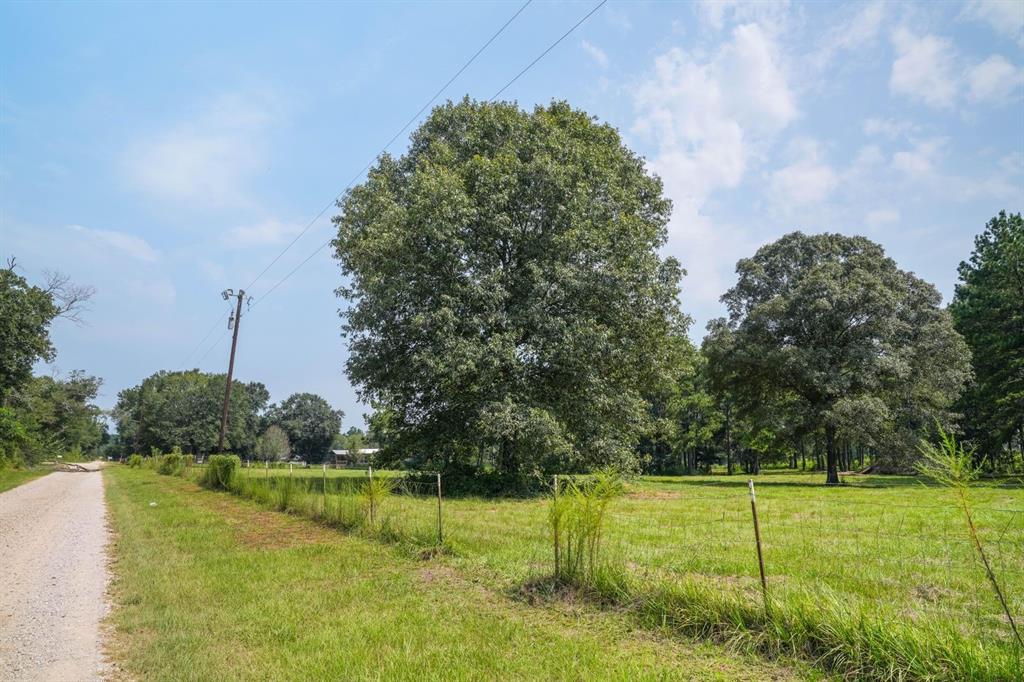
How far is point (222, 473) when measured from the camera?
22922mm

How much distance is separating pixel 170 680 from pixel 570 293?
54.3 feet

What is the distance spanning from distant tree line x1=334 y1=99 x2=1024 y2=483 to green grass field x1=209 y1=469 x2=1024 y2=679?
618 cm

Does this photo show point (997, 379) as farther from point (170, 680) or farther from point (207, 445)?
point (207, 445)

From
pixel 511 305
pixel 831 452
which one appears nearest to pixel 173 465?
pixel 511 305

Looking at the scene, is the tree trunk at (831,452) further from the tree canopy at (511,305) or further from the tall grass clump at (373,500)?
the tall grass clump at (373,500)

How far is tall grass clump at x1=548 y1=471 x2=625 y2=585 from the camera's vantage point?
636cm

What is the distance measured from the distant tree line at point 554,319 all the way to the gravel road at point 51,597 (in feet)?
31.6

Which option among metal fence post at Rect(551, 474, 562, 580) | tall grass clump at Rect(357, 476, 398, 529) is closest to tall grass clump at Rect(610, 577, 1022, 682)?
metal fence post at Rect(551, 474, 562, 580)

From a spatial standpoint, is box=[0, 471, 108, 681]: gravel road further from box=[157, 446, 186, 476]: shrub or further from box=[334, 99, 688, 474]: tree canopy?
box=[157, 446, 186, 476]: shrub

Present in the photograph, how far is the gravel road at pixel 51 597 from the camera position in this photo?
4961 mm

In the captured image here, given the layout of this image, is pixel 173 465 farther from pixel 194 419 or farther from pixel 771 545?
pixel 194 419

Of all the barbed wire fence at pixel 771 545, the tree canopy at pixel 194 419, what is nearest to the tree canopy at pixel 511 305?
the barbed wire fence at pixel 771 545

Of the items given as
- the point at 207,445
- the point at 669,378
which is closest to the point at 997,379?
the point at 669,378

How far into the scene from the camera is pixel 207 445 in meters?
86.2
